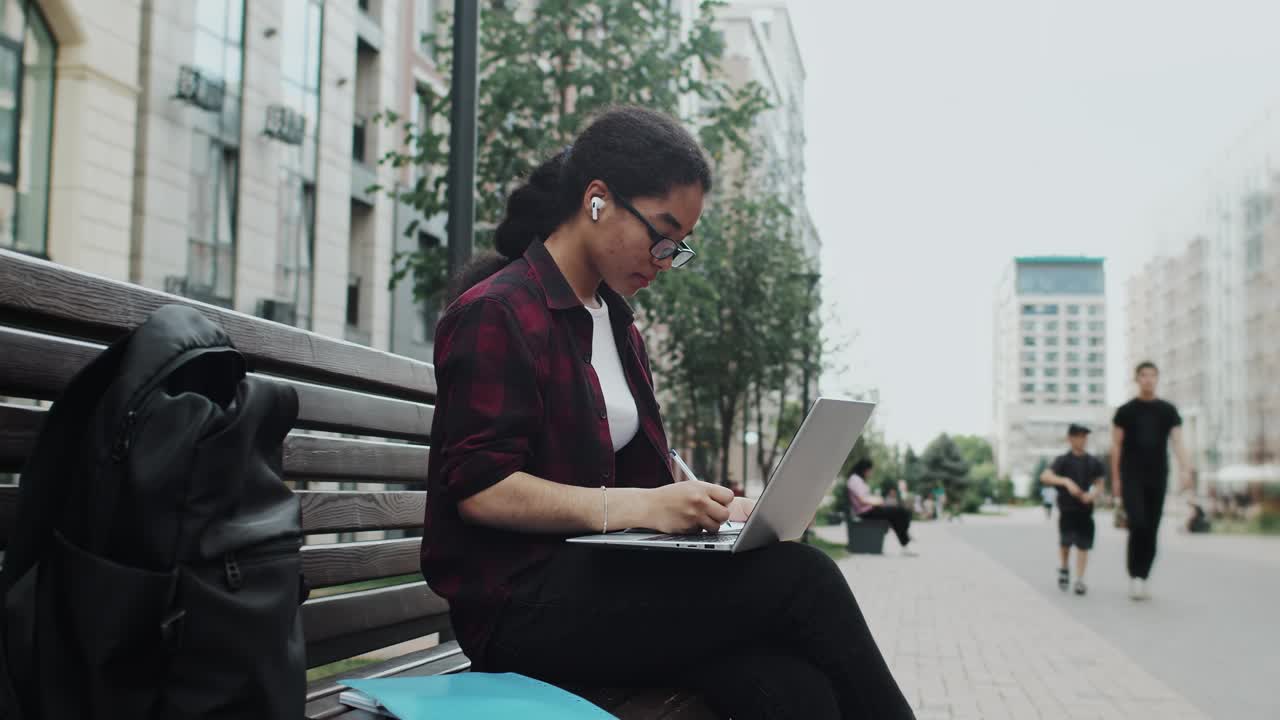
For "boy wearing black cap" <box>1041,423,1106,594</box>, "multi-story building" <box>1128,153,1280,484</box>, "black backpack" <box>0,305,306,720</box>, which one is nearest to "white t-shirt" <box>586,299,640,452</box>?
"black backpack" <box>0,305,306,720</box>

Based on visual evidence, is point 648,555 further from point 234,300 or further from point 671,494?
point 234,300

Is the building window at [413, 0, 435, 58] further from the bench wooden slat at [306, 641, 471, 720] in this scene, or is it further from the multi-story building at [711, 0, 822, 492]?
the multi-story building at [711, 0, 822, 492]

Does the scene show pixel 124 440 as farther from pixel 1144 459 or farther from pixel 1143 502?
pixel 1144 459

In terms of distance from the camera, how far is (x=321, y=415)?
2.78 meters

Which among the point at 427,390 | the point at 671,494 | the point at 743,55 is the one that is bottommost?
the point at 671,494

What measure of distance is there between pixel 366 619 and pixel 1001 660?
18.8 feet

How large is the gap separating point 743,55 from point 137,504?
239 ft

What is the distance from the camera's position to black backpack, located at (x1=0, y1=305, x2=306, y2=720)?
5.22 feet

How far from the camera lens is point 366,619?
3047 millimetres

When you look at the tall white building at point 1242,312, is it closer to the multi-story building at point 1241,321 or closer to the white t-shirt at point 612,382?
the multi-story building at point 1241,321

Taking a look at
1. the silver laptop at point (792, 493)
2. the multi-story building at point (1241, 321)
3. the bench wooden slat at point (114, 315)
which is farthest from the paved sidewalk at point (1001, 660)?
the multi-story building at point (1241, 321)

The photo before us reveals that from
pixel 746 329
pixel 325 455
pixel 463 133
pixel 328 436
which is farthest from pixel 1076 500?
pixel 325 455

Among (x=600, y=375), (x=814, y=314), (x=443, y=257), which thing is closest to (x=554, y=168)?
(x=600, y=375)

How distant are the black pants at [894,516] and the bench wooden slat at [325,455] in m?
19.3
